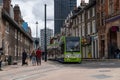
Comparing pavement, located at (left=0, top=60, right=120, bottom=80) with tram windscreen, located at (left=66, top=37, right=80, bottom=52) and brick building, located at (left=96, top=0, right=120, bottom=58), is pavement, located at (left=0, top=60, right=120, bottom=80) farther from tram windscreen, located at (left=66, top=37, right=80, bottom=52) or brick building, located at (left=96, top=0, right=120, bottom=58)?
brick building, located at (left=96, top=0, right=120, bottom=58)

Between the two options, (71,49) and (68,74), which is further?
(71,49)

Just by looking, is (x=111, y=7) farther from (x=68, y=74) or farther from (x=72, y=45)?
(x=68, y=74)

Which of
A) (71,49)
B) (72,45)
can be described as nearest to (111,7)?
(72,45)

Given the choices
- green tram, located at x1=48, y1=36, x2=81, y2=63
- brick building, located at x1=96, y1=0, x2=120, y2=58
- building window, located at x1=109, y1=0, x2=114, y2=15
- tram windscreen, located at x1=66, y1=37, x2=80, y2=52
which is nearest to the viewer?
green tram, located at x1=48, y1=36, x2=81, y2=63

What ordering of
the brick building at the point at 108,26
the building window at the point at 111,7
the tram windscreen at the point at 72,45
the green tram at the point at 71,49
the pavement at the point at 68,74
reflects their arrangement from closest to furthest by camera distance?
the pavement at the point at 68,74 < the green tram at the point at 71,49 < the tram windscreen at the point at 72,45 < the brick building at the point at 108,26 < the building window at the point at 111,7

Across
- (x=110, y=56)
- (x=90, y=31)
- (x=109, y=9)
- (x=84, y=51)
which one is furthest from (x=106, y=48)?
(x=84, y=51)

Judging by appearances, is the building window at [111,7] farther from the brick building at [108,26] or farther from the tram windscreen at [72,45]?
the tram windscreen at [72,45]

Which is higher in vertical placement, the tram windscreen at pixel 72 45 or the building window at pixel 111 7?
the building window at pixel 111 7

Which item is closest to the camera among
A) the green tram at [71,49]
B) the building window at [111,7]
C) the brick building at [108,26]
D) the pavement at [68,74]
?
the pavement at [68,74]

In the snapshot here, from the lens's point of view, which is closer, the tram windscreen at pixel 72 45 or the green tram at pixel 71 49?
the green tram at pixel 71 49

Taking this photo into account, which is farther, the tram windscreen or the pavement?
the tram windscreen

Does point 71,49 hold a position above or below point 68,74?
above

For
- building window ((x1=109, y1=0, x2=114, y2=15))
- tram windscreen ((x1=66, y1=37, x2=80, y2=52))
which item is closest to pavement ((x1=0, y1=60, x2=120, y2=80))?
tram windscreen ((x1=66, y1=37, x2=80, y2=52))

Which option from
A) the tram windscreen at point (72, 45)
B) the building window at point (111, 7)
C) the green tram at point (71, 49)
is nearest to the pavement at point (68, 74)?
the green tram at point (71, 49)
